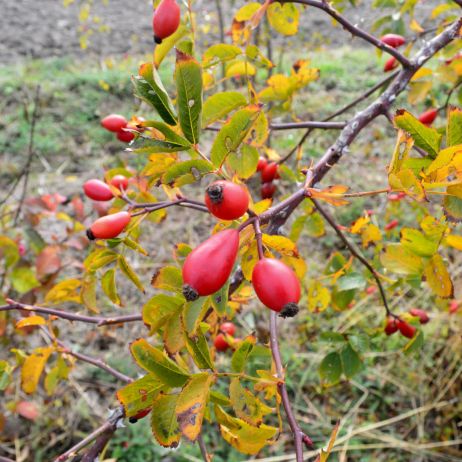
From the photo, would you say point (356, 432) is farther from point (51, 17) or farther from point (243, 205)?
point (51, 17)

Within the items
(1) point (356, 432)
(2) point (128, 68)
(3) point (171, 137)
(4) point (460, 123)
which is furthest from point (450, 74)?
(2) point (128, 68)

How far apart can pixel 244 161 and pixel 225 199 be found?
0.19 meters

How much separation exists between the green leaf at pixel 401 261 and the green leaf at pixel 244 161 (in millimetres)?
307

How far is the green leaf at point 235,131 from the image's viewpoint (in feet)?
1.68

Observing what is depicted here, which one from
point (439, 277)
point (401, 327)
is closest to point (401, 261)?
point (439, 277)

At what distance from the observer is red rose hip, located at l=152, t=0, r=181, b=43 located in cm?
66

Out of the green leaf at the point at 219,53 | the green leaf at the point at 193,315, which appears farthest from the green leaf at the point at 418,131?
the green leaf at the point at 219,53

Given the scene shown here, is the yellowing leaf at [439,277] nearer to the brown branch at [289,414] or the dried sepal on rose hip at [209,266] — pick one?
the brown branch at [289,414]

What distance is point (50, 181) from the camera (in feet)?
9.31

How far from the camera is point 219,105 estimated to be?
734 mm

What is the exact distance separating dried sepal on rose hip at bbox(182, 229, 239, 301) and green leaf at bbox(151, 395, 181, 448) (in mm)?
138

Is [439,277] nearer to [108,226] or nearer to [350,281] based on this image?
[350,281]

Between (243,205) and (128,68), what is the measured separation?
3.79 m

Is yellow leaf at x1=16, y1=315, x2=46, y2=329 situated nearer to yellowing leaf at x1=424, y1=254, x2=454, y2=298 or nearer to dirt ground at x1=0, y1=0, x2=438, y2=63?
yellowing leaf at x1=424, y1=254, x2=454, y2=298
